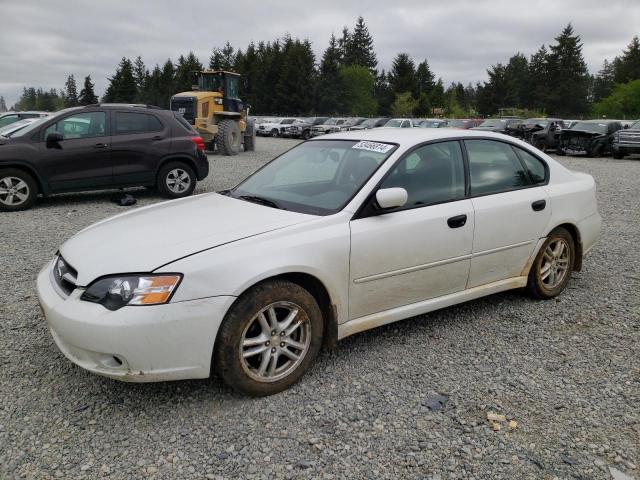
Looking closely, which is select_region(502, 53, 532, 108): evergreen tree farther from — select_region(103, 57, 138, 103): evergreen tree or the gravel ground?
the gravel ground

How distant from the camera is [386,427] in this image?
2.85 m

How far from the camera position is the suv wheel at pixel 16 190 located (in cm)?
842

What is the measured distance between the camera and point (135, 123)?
9359mm

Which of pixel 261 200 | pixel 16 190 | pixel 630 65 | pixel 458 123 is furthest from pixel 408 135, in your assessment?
pixel 630 65

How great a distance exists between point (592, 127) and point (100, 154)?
20089 mm

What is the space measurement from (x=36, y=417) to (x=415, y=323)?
8.77ft

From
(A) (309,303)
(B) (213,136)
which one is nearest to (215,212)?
(A) (309,303)

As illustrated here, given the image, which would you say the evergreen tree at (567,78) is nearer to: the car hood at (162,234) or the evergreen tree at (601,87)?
the evergreen tree at (601,87)

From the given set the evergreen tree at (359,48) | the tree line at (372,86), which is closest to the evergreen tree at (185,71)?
the tree line at (372,86)

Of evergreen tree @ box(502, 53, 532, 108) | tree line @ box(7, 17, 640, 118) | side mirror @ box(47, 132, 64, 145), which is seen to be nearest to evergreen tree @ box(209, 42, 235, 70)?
tree line @ box(7, 17, 640, 118)

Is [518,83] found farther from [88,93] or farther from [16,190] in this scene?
[16,190]

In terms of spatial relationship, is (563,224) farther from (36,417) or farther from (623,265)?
(36,417)

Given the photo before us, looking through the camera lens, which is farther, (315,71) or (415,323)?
(315,71)

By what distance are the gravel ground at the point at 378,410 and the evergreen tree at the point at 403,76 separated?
6813 centimetres
